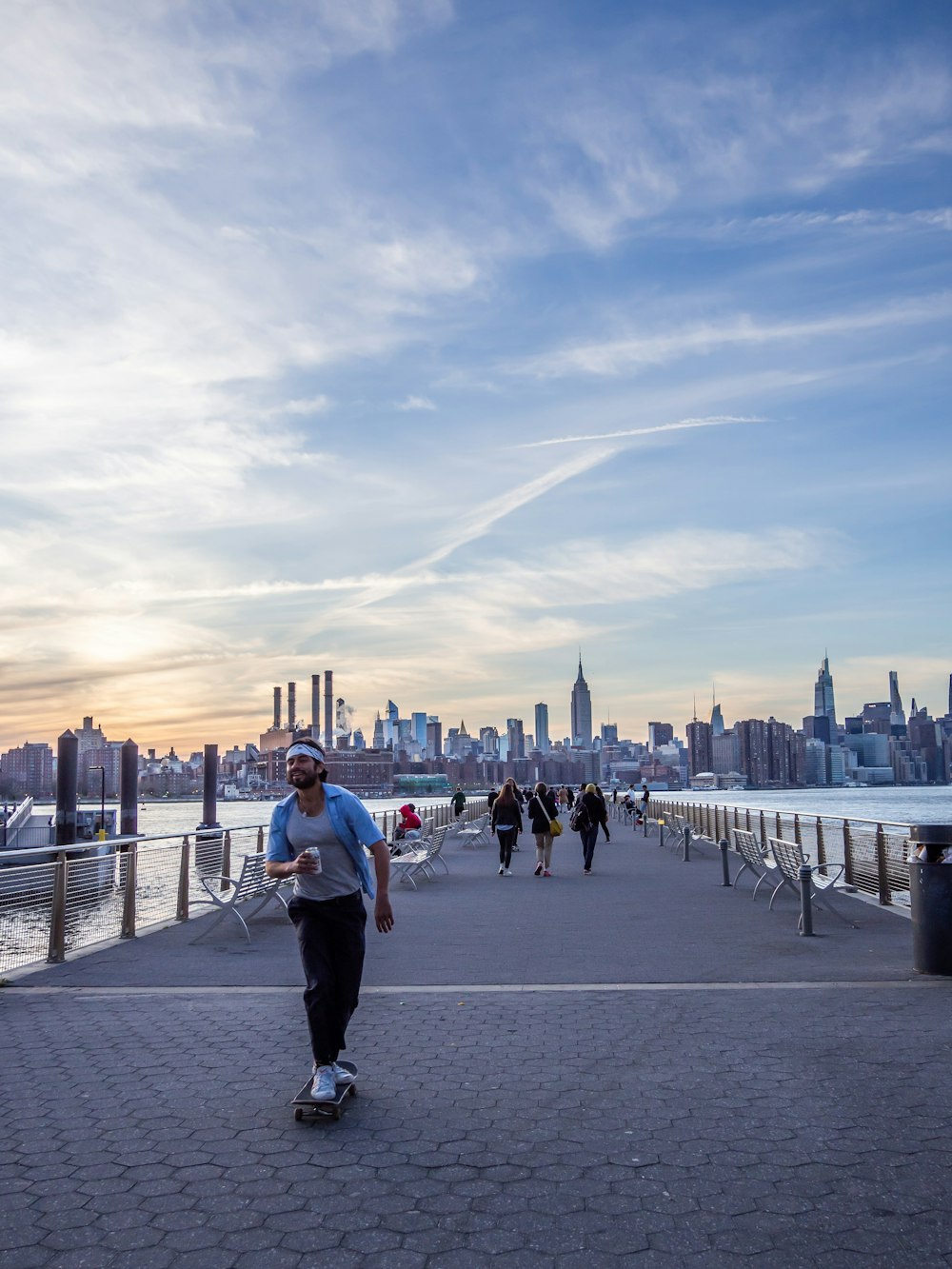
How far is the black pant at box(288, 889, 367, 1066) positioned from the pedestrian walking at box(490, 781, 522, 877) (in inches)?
595

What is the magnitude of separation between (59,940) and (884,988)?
7.00 meters

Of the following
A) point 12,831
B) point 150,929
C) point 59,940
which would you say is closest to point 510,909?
point 150,929

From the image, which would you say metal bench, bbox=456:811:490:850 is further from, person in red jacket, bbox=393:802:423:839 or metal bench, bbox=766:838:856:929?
metal bench, bbox=766:838:856:929

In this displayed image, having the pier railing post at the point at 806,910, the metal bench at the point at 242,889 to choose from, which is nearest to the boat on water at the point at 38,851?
the metal bench at the point at 242,889

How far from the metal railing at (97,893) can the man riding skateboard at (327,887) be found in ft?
15.9

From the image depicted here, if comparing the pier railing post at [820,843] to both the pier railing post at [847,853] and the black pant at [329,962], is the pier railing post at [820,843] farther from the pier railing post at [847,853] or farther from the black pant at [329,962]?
the black pant at [329,962]

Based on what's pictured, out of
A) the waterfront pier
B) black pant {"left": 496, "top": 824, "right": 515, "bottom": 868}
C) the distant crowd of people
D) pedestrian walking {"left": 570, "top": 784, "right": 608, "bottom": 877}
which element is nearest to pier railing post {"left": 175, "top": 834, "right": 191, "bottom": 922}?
the waterfront pier

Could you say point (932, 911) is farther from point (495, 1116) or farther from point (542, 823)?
point (542, 823)

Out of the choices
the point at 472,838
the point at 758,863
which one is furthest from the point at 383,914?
the point at 472,838

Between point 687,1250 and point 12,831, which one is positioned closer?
point 687,1250

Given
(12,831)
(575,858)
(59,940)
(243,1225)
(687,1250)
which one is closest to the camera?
(687,1250)

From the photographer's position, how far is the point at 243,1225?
4094 millimetres

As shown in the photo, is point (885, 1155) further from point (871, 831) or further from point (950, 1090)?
point (871, 831)

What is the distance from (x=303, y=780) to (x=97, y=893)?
284 inches
